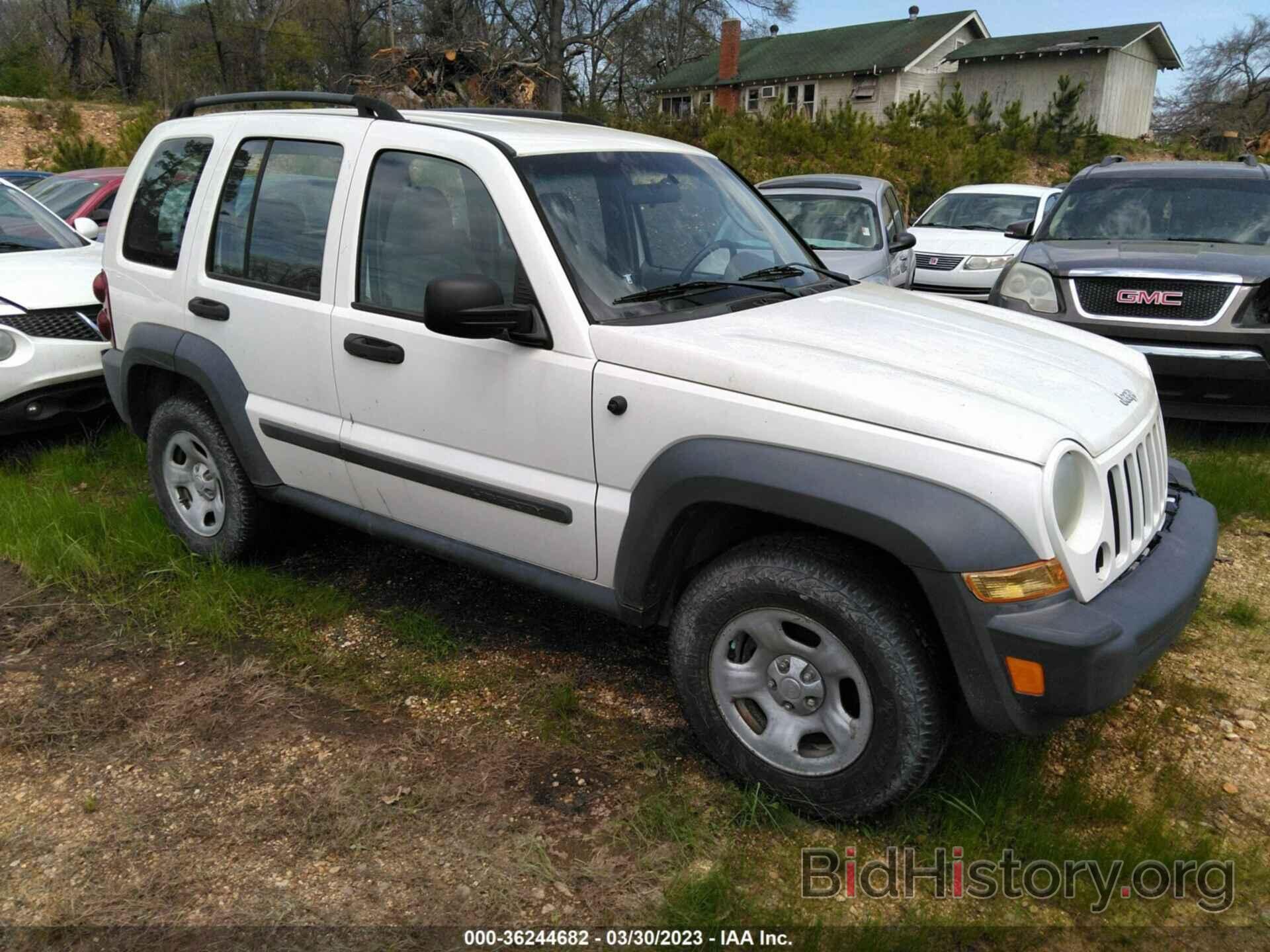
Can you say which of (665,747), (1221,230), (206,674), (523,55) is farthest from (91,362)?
(523,55)

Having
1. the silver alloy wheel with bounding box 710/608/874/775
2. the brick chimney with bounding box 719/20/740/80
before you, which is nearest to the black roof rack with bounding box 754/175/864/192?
the silver alloy wheel with bounding box 710/608/874/775

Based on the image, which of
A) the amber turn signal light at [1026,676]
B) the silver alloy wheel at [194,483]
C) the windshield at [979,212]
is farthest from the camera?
the windshield at [979,212]

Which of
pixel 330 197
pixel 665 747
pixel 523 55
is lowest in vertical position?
pixel 665 747

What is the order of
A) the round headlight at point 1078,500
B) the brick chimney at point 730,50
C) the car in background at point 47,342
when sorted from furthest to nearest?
1. the brick chimney at point 730,50
2. the car in background at point 47,342
3. the round headlight at point 1078,500

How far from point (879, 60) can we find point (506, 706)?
40949mm

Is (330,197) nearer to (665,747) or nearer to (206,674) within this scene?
(206,674)

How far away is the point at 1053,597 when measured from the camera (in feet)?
8.21

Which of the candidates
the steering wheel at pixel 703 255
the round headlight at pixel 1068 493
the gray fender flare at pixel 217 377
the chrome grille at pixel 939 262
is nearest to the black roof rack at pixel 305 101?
the gray fender flare at pixel 217 377

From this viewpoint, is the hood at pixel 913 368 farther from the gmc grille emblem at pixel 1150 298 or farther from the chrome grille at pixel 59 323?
the chrome grille at pixel 59 323

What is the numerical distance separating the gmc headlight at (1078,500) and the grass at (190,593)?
7.10 ft

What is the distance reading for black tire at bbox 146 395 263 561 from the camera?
14.2 ft

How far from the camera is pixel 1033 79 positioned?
38000 mm

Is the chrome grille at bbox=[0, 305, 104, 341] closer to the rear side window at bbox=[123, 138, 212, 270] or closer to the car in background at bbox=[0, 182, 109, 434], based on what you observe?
the car in background at bbox=[0, 182, 109, 434]

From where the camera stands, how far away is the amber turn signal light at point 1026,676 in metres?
2.47
